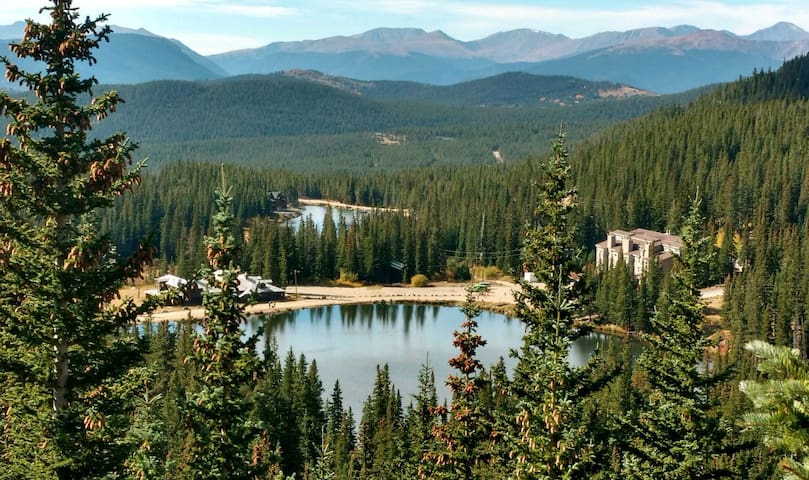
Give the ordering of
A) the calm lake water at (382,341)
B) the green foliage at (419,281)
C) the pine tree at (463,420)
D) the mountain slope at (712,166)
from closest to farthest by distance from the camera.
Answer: the pine tree at (463,420)
the calm lake water at (382,341)
the green foliage at (419,281)
the mountain slope at (712,166)

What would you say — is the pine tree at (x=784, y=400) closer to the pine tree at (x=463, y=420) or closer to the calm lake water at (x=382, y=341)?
the pine tree at (x=463, y=420)

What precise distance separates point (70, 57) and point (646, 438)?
1649 cm

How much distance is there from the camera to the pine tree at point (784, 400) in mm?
7469

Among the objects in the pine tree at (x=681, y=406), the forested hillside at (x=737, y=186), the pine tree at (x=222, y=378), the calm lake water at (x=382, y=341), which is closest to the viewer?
the pine tree at (x=222, y=378)

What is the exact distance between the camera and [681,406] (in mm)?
21203

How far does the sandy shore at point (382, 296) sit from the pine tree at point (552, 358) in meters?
80.2

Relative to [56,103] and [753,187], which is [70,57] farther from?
[753,187]

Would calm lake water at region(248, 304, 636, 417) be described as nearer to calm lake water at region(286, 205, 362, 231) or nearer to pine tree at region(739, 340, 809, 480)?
pine tree at region(739, 340, 809, 480)

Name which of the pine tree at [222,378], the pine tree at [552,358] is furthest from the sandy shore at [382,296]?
the pine tree at [222,378]

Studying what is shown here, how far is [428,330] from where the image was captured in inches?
3733

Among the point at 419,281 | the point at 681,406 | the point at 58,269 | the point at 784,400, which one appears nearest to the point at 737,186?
the point at 419,281

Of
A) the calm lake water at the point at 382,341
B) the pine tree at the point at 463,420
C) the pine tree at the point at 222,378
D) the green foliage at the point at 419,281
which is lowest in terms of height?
the calm lake water at the point at 382,341

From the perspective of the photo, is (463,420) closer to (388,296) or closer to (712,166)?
(388,296)

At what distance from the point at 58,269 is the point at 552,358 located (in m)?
10.5
